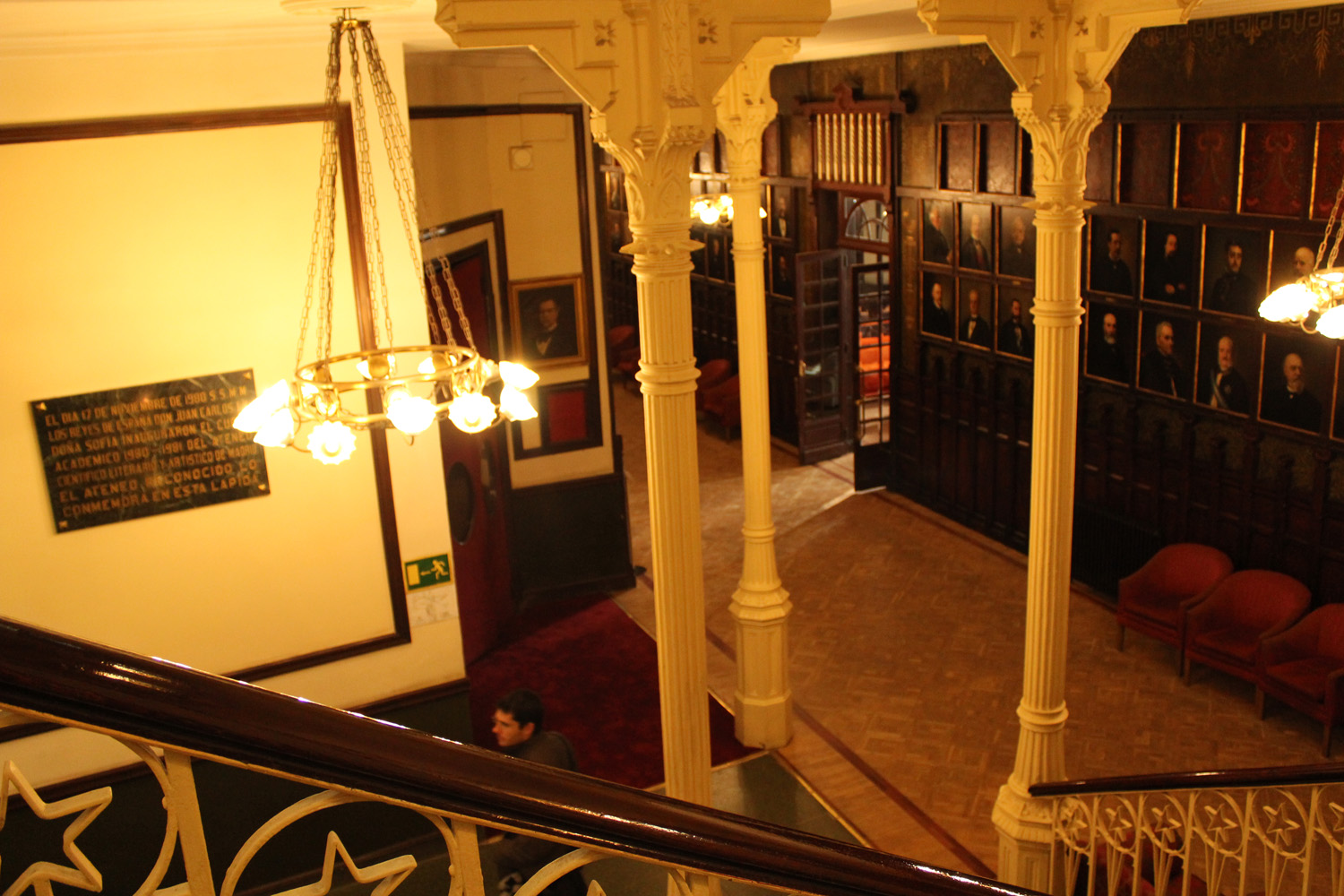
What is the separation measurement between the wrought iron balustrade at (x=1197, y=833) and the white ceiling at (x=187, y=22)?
3.96 meters

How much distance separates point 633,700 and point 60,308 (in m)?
4.57

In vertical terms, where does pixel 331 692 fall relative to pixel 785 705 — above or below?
above

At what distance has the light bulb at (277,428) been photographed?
399 cm

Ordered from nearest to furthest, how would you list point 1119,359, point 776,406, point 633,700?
1. point 633,700
2. point 1119,359
3. point 776,406

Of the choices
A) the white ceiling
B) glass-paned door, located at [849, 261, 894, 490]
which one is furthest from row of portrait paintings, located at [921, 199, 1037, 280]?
the white ceiling

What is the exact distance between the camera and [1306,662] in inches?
287

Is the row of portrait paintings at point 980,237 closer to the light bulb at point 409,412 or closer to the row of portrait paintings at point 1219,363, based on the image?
the row of portrait paintings at point 1219,363

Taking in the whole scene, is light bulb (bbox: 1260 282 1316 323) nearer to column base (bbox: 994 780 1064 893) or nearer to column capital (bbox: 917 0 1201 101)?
column capital (bbox: 917 0 1201 101)

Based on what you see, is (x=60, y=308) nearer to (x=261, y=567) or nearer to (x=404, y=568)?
(x=261, y=567)

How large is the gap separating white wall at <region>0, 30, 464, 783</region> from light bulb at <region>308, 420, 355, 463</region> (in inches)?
64.7

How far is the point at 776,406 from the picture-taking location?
1388cm

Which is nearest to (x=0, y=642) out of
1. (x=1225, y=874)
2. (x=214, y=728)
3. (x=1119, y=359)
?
(x=214, y=728)

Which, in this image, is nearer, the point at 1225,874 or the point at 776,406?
the point at 1225,874

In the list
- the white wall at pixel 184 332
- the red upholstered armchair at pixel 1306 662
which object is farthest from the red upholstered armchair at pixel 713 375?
the white wall at pixel 184 332
